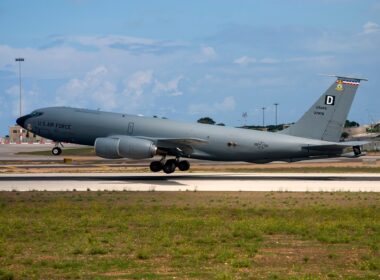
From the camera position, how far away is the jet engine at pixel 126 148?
43625mm

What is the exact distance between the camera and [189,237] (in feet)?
65.3

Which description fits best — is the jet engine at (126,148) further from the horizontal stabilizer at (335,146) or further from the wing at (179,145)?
the horizontal stabilizer at (335,146)

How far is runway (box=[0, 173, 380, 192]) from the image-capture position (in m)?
37.6

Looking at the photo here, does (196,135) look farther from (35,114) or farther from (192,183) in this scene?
(35,114)

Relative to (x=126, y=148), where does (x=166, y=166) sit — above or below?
below

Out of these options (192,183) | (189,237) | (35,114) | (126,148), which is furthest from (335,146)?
(189,237)

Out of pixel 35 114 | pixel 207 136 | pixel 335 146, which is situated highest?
pixel 35 114

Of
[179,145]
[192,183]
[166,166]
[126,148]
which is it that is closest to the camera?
[192,183]

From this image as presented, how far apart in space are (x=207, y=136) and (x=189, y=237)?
26.7 m

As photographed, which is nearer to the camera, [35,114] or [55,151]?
[35,114]

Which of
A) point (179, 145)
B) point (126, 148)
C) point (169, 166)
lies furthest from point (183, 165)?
point (126, 148)

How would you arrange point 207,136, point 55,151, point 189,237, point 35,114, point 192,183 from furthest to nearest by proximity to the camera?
point 55,151 < point 35,114 < point 207,136 < point 192,183 < point 189,237

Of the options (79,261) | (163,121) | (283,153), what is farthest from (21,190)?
(79,261)

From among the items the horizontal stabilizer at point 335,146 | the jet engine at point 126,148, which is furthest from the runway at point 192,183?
the horizontal stabilizer at point 335,146
